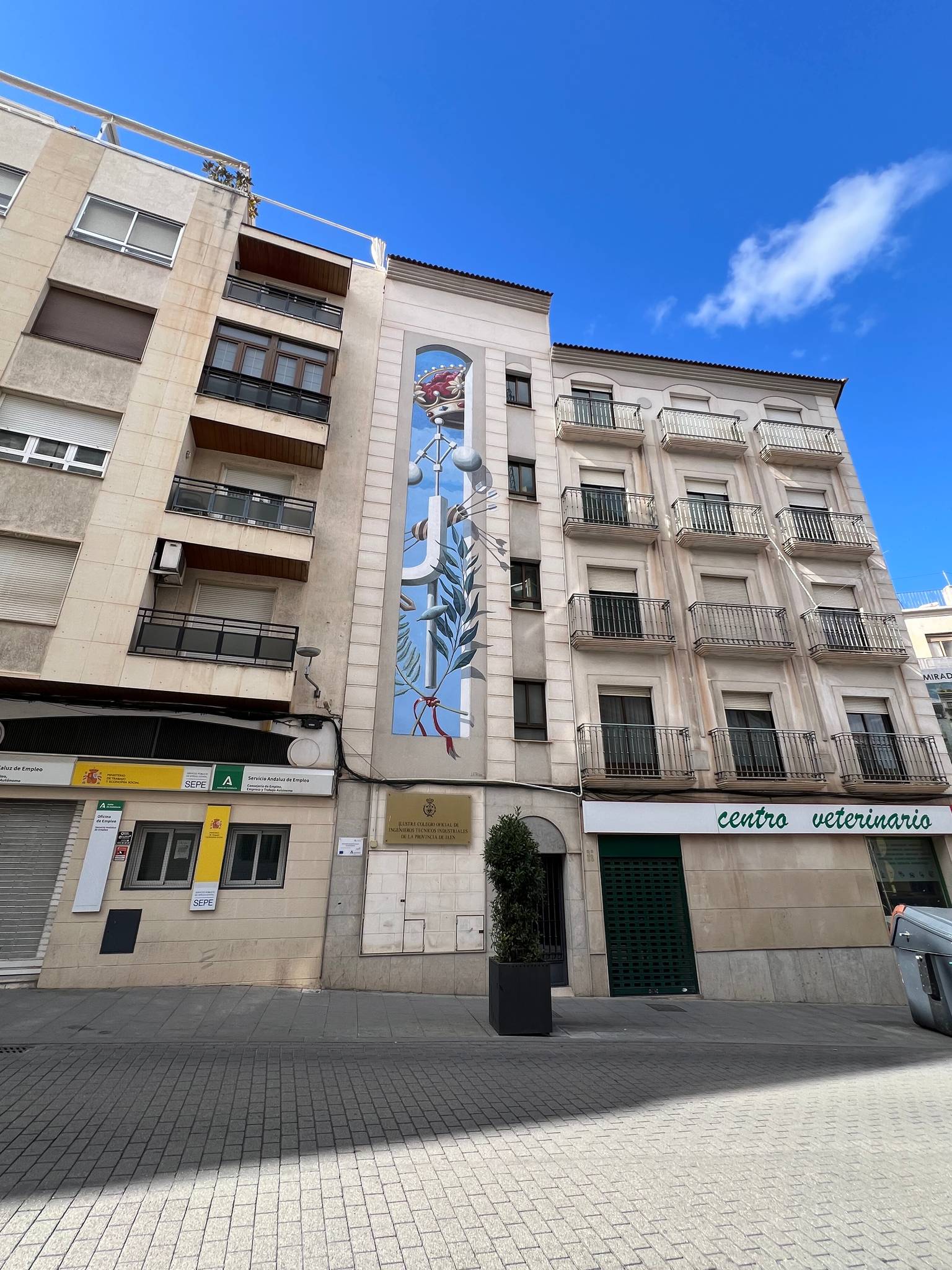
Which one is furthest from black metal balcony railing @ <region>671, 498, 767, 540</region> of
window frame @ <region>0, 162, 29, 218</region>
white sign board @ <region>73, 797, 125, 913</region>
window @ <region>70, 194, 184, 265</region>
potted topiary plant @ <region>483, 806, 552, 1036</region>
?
window frame @ <region>0, 162, 29, 218</region>

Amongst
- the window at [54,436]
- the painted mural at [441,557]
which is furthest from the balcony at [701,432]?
the window at [54,436]

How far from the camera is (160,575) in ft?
38.6

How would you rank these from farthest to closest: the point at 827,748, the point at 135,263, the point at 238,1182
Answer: the point at 827,748 → the point at 135,263 → the point at 238,1182

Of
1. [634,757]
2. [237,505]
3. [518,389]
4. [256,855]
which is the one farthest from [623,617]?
[256,855]

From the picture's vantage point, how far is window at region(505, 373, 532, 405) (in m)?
16.9

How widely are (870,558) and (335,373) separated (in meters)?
16.6

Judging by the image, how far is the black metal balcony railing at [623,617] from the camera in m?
14.3

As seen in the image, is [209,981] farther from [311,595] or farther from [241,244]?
[241,244]

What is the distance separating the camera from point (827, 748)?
14.3m

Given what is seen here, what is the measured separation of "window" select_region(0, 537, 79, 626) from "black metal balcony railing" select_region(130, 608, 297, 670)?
149cm

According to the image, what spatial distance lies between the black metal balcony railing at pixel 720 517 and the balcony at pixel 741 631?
7.79 ft

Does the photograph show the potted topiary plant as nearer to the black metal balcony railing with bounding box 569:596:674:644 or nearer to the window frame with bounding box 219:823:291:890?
the window frame with bounding box 219:823:291:890

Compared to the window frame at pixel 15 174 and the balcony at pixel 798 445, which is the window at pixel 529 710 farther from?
the window frame at pixel 15 174

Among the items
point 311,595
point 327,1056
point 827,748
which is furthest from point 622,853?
point 311,595
